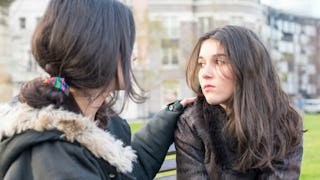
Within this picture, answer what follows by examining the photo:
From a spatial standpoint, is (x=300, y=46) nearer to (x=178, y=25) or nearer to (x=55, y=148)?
(x=178, y=25)

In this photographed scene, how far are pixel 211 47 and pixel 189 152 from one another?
47 centimetres

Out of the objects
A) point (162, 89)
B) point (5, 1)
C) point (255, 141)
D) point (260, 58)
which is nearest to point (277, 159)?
point (255, 141)

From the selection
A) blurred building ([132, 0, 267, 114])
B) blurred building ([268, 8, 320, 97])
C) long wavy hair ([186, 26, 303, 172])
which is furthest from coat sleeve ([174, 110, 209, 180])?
blurred building ([268, 8, 320, 97])

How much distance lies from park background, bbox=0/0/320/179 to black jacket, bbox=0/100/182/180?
13.9 ft

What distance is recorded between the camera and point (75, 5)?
146 cm

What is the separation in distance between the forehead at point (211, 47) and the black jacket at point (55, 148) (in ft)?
2.40

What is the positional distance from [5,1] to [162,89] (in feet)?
83.1

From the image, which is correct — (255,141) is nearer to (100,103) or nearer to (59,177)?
(100,103)

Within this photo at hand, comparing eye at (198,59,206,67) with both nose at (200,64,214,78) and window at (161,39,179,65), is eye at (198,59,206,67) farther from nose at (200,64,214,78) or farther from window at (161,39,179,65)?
window at (161,39,179,65)

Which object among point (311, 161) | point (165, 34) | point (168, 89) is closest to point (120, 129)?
point (311, 161)

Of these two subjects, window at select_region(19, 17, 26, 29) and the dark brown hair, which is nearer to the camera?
the dark brown hair

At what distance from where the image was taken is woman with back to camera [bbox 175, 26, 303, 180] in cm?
211

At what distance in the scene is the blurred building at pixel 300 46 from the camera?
4209cm

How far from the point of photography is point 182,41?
2877 cm
